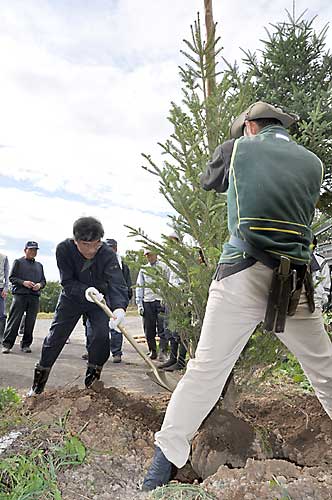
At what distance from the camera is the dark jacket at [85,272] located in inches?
178

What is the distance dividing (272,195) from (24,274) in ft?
21.7

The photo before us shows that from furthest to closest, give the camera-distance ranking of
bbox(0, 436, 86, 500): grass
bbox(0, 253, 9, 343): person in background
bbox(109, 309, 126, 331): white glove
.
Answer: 1. bbox(0, 253, 9, 343): person in background
2. bbox(109, 309, 126, 331): white glove
3. bbox(0, 436, 86, 500): grass

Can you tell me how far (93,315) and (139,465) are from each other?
2.05 meters

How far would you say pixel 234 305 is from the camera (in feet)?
7.93

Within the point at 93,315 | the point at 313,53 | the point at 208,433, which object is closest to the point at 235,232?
→ the point at 208,433

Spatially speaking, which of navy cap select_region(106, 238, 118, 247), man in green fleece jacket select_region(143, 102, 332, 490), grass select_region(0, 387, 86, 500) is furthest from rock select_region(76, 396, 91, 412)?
navy cap select_region(106, 238, 118, 247)

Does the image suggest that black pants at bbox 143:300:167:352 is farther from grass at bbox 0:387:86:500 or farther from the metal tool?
grass at bbox 0:387:86:500

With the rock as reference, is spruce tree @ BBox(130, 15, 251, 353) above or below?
above

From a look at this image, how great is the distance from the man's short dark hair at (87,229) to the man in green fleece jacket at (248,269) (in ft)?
6.51

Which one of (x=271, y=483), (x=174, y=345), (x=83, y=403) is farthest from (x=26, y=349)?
(x=271, y=483)

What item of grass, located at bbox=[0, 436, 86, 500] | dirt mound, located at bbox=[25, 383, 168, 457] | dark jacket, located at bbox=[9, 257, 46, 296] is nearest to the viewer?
grass, located at bbox=[0, 436, 86, 500]

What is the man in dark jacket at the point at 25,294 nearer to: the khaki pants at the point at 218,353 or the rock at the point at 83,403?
the rock at the point at 83,403

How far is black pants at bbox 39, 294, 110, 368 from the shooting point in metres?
4.51

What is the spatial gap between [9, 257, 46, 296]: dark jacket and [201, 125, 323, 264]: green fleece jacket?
6297 millimetres
